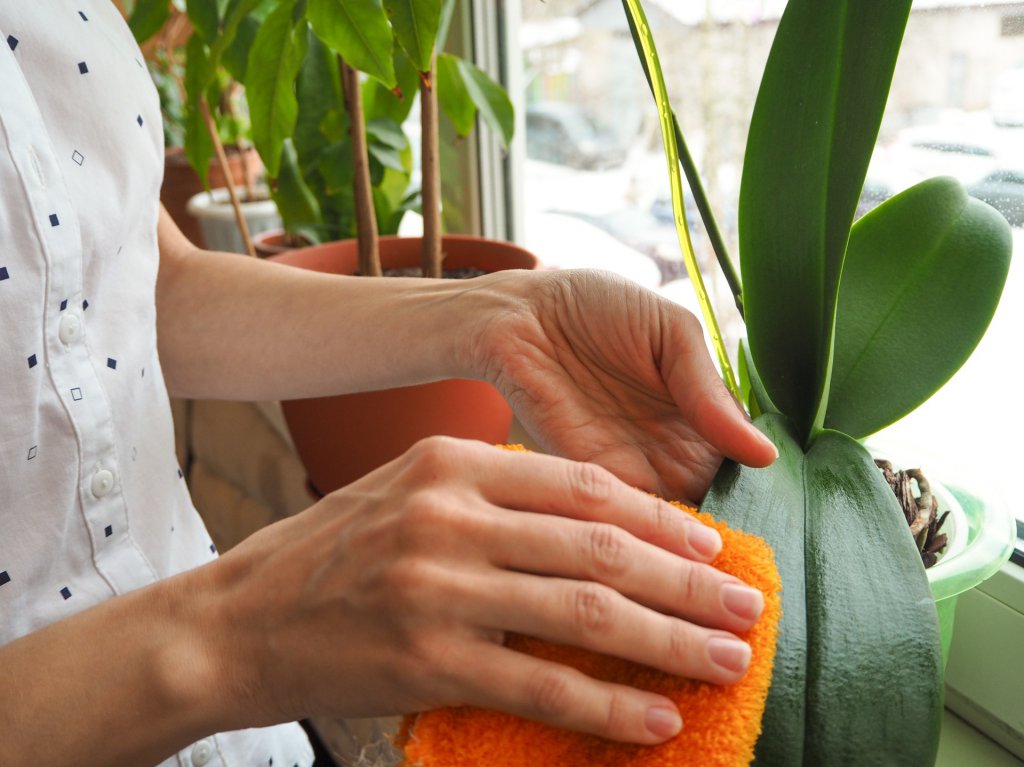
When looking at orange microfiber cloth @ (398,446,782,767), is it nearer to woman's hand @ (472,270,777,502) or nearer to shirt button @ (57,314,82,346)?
woman's hand @ (472,270,777,502)

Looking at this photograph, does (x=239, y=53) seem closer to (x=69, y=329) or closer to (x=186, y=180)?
(x=69, y=329)

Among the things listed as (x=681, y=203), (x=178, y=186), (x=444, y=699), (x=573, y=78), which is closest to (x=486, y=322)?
(x=681, y=203)

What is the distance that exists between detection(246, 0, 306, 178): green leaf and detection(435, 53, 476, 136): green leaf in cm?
14

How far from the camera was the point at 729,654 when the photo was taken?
0.26 metres

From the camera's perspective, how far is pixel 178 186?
54.8 inches

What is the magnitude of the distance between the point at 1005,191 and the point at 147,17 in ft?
2.61

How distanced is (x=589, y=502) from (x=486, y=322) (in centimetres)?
20

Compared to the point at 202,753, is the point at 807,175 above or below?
above

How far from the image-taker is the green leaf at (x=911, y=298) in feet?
1.26

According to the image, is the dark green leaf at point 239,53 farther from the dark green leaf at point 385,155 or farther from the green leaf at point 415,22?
the green leaf at point 415,22

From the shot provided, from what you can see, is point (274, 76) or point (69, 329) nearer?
point (69, 329)

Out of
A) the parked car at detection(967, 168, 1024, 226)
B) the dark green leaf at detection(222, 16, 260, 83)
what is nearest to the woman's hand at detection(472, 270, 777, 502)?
the parked car at detection(967, 168, 1024, 226)

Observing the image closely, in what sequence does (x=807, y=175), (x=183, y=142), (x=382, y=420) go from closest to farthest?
1. (x=807, y=175)
2. (x=382, y=420)
3. (x=183, y=142)

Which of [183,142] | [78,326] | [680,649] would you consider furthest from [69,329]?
[183,142]
